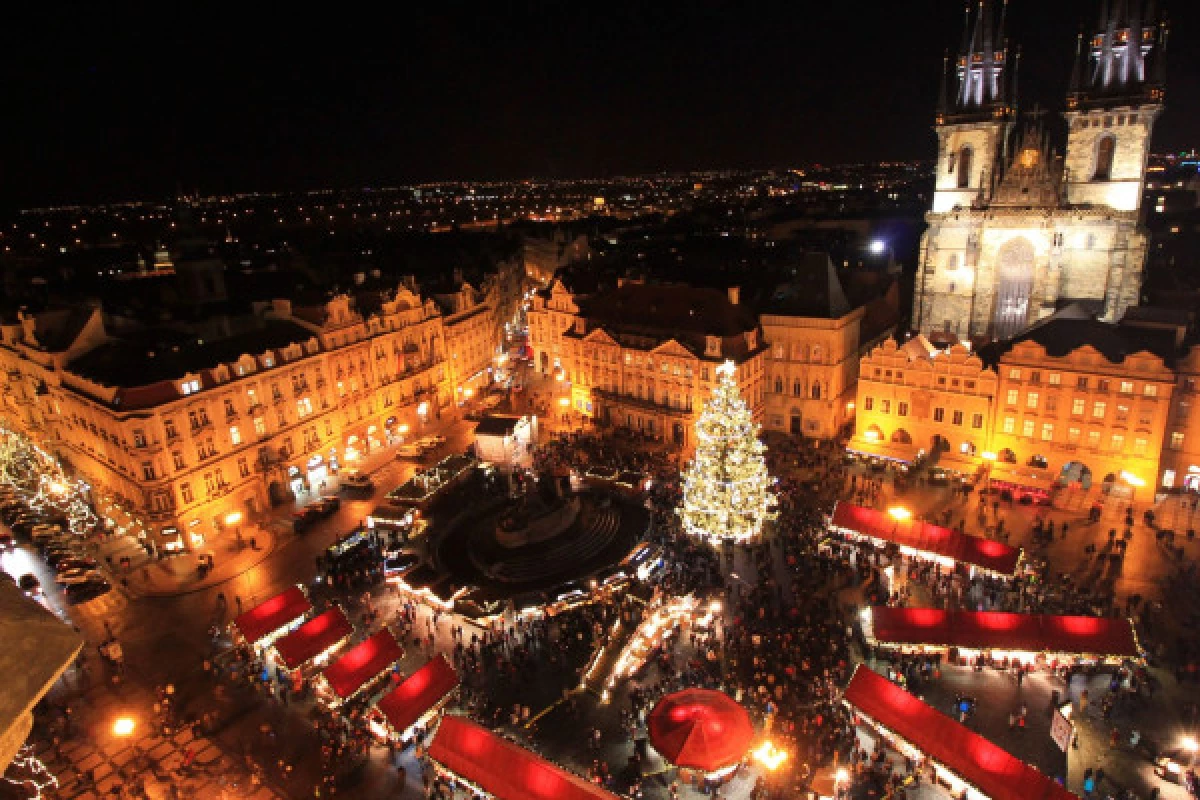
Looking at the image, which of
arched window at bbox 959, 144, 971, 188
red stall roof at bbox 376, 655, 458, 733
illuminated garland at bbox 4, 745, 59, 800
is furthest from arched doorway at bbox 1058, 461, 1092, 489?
illuminated garland at bbox 4, 745, 59, 800

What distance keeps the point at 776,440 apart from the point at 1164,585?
88.9ft

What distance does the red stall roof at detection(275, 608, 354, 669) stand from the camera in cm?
3278

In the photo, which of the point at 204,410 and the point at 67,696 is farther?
the point at 204,410

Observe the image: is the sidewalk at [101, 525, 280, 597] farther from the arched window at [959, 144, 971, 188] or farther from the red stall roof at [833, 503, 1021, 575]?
the arched window at [959, 144, 971, 188]

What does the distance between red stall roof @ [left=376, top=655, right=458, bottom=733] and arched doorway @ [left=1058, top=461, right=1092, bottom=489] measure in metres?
40.3

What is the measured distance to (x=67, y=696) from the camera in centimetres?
3309

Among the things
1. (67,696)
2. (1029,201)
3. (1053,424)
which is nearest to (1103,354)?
(1053,424)

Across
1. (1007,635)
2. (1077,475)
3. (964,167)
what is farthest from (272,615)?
(964,167)

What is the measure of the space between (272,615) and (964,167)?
6566cm

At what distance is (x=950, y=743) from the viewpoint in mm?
25391

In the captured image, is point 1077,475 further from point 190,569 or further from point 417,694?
point 190,569

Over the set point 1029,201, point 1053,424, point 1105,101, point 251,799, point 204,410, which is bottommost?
point 251,799

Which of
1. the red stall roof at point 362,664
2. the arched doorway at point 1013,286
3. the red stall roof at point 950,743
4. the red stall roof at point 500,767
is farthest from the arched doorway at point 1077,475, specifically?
the red stall roof at point 362,664

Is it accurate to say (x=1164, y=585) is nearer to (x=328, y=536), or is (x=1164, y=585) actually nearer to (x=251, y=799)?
(x=251, y=799)
